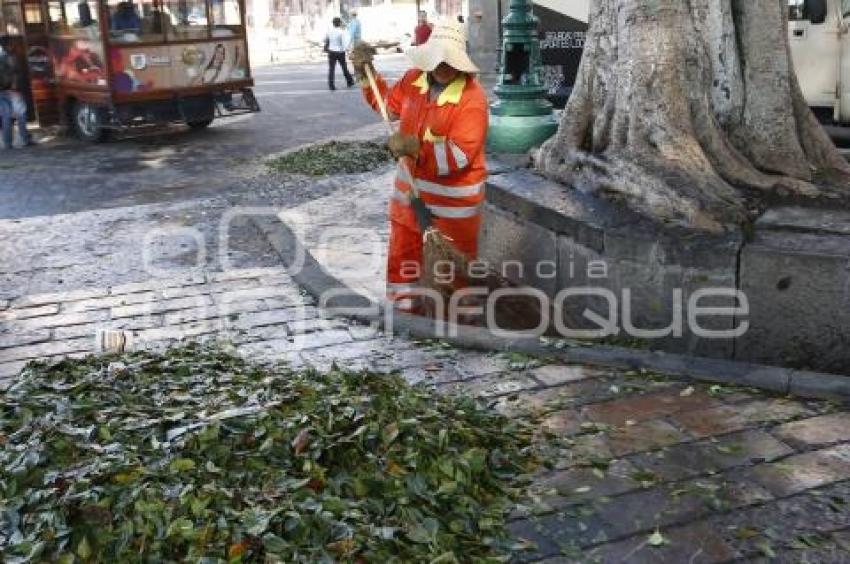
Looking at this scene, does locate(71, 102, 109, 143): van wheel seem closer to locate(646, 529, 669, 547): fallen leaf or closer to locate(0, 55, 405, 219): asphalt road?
locate(0, 55, 405, 219): asphalt road

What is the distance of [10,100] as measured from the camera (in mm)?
13688

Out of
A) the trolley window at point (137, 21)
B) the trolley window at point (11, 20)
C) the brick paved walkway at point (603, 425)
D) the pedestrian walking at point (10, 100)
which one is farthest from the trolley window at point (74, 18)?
the brick paved walkway at point (603, 425)

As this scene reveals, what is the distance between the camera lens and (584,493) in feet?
11.0

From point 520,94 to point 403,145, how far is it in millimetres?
2005

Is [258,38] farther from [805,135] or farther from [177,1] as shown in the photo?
[805,135]

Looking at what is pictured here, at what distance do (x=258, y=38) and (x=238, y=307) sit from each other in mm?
30541

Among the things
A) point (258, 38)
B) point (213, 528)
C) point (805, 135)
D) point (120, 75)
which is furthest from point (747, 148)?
point (258, 38)

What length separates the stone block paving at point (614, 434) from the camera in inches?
121

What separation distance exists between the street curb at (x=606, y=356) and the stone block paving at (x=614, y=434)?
0.06 metres

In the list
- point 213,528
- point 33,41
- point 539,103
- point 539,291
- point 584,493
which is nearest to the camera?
point 213,528

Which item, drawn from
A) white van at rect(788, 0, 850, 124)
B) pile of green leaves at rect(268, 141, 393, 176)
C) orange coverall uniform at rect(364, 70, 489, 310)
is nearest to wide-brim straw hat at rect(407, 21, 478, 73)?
orange coverall uniform at rect(364, 70, 489, 310)

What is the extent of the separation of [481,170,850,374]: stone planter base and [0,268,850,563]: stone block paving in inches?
16.4

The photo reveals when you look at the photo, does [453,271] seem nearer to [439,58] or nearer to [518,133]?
[439,58]

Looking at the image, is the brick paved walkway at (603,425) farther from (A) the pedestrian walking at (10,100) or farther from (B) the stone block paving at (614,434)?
(A) the pedestrian walking at (10,100)
